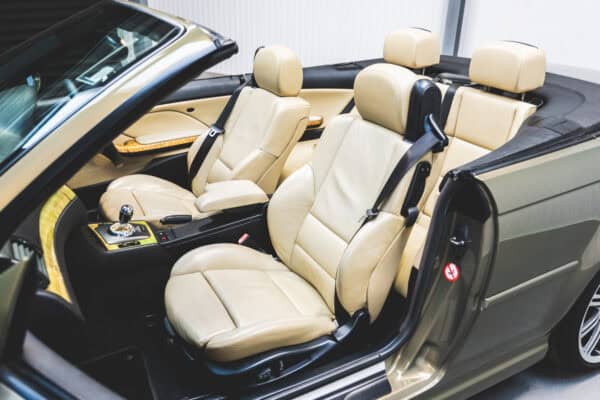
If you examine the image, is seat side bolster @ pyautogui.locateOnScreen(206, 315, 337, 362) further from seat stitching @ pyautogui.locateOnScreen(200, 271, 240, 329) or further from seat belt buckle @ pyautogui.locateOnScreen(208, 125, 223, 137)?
seat belt buckle @ pyautogui.locateOnScreen(208, 125, 223, 137)

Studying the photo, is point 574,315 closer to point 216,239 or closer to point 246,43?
point 216,239

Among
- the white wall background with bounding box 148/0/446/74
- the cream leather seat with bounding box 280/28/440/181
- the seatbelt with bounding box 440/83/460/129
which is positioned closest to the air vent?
the cream leather seat with bounding box 280/28/440/181

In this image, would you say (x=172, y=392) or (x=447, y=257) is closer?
(x=447, y=257)

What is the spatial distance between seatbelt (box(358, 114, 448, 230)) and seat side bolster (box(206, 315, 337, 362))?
36 cm

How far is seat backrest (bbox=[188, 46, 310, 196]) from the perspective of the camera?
2523 millimetres

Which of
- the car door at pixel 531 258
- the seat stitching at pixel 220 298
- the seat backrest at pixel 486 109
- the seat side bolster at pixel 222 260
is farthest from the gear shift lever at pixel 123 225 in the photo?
the car door at pixel 531 258

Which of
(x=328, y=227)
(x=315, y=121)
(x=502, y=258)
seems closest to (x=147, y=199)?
(x=328, y=227)

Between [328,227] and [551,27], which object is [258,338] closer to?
[328,227]

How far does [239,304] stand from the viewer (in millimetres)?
1635

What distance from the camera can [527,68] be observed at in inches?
74.9

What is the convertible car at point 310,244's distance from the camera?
0.98 meters

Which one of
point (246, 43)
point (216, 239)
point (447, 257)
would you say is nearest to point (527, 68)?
point (447, 257)

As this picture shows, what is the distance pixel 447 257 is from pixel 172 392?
93cm

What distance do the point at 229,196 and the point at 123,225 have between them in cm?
42
